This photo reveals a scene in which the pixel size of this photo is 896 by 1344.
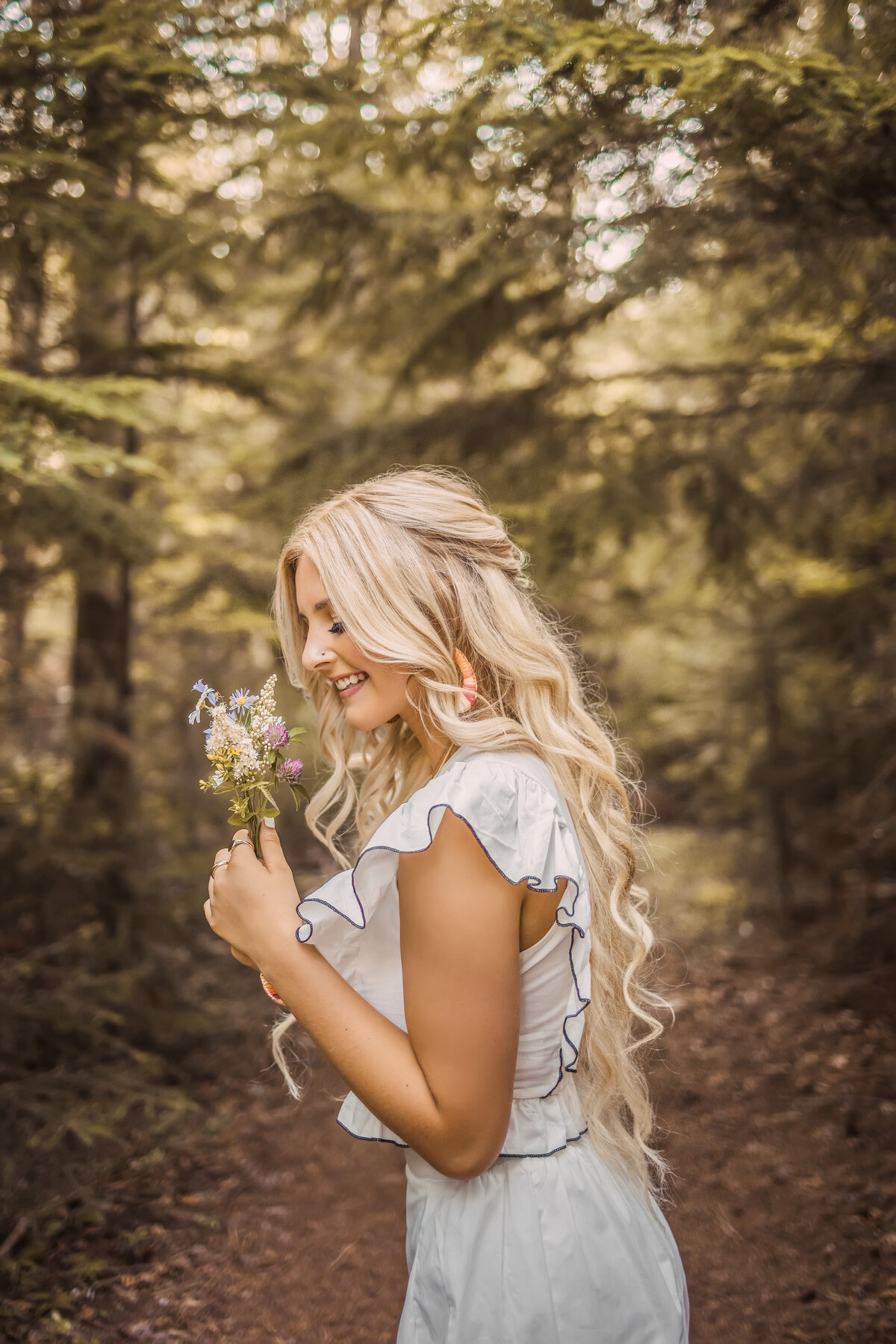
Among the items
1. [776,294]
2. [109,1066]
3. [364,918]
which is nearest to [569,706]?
[364,918]

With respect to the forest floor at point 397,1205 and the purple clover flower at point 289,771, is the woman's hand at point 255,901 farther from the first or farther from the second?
the forest floor at point 397,1205

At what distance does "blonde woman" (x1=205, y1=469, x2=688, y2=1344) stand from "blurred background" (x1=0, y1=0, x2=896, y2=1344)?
5.76 ft

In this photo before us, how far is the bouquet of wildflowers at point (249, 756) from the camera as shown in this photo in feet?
6.17

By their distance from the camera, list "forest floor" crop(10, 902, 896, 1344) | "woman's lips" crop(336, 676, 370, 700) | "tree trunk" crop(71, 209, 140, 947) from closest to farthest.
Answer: "woman's lips" crop(336, 676, 370, 700) → "forest floor" crop(10, 902, 896, 1344) → "tree trunk" crop(71, 209, 140, 947)

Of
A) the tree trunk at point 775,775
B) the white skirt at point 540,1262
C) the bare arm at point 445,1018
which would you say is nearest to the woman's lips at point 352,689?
the bare arm at point 445,1018

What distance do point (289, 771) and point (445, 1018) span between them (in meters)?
0.65

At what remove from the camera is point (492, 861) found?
5.25ft

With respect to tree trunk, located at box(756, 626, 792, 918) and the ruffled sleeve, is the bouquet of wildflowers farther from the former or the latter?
tree trunk, located at box(756, 626, 792, 918)

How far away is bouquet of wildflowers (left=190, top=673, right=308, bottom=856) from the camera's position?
1881mm

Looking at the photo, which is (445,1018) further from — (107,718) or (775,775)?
(775,775)

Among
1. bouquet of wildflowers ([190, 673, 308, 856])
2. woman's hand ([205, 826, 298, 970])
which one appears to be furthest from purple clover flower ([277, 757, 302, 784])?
woman's hand ([205, 826, 298, 970])

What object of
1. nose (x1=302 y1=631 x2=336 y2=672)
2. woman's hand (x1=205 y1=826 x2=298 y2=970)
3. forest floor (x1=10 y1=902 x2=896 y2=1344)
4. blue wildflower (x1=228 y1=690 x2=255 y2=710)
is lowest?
forest floor (x1=10 y1=902 x2=896 y2=1344)

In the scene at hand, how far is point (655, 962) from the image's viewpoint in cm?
250

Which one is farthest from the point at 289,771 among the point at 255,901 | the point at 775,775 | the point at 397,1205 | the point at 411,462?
the point at 775,775
